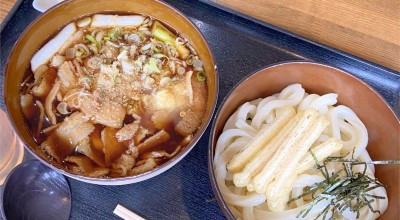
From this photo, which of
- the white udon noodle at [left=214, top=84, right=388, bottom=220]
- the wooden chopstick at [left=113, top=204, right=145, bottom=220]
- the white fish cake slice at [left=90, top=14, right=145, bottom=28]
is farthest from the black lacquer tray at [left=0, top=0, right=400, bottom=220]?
the white fish cake slice at [left=90, top=14, right=145, bottom=28]

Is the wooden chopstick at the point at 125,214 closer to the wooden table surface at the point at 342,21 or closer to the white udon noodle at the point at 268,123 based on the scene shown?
the white udon noodle at the point at 268,123

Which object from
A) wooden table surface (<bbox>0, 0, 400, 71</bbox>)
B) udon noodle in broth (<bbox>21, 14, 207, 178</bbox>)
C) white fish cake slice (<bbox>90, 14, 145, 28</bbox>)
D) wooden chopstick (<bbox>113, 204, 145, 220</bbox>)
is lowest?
wooden chopstick (<bbox>113, 204, 145, 220</bbox>)

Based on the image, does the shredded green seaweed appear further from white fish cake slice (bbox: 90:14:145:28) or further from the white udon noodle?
white fish cake slice (bbox: 90:14:145:28)

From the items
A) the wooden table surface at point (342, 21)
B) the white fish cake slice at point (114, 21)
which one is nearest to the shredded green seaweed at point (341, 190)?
the wooden table surface at point (342, 21)

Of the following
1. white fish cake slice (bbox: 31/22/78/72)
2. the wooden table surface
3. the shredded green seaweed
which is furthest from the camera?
the wooden table surface

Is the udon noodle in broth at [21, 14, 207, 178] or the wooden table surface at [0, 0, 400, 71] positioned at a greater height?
the wooden table surface at [0, 0, 400, 71]

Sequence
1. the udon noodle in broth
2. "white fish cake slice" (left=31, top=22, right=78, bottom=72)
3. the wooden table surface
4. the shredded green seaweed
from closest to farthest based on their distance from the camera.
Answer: the shredded green seaweed < the udon noodle in broth < "white fish cake slice" (left=31, top=22, right=78, bottom=72) < the wooden table surface

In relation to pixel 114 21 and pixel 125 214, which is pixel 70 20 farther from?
pixel 125 214

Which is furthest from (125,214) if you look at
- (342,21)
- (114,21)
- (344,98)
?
(342,21)
